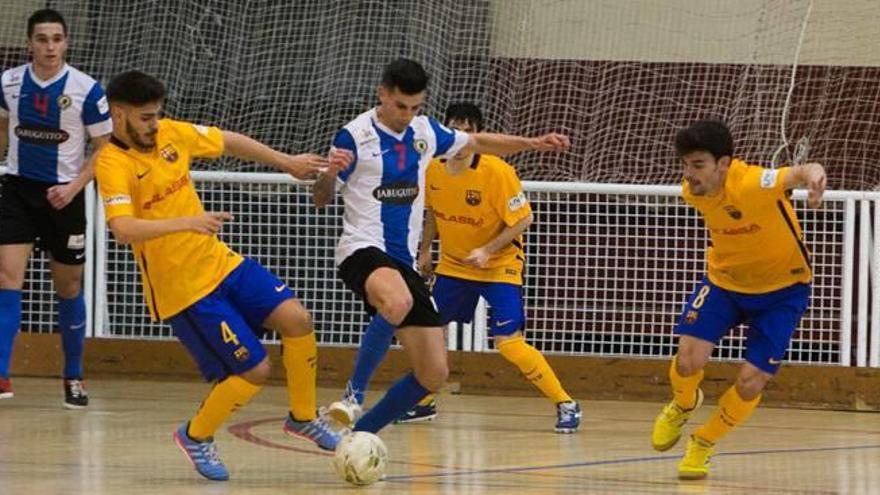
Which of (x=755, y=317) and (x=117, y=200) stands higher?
(x=117, y=200)

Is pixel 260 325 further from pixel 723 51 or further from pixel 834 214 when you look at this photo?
pixel 723 51

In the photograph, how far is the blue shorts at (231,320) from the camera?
744cm

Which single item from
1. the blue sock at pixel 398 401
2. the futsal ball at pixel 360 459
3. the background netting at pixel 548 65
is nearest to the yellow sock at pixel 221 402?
the futsal ball at pixel 360 459

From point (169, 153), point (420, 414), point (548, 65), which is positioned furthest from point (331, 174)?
point (548, 65)

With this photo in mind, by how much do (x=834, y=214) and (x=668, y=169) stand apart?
238cm

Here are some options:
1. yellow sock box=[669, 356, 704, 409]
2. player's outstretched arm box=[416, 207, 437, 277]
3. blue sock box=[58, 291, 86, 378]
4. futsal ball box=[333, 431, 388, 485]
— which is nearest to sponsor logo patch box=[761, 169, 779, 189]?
yellow sock box=[669, 356, 704, 409]

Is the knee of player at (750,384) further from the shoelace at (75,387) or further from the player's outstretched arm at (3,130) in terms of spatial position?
the player's outstretched arm at (3,130)

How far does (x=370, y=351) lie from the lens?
351 inches

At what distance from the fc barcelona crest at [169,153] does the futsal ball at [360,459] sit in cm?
136

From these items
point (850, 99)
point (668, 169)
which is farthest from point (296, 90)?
point (850, 99)

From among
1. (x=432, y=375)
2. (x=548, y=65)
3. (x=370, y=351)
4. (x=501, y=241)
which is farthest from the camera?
(x=548, y=65)

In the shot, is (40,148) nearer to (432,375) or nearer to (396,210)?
(396,210)

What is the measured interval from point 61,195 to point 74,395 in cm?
128

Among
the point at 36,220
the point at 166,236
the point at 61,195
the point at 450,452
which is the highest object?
the point at 61,195
